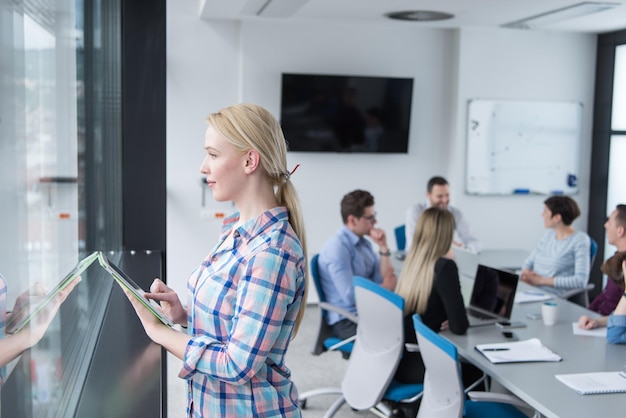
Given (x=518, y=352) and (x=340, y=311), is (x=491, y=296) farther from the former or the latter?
(x=340, y=311)

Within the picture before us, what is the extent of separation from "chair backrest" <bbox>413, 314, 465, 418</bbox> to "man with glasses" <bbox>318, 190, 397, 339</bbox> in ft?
4.09

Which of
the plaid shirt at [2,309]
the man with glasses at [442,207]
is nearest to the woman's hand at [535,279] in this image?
the man with glasses at [442,207]

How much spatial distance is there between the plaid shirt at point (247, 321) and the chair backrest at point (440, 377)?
1300mm

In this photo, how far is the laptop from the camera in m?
3.87

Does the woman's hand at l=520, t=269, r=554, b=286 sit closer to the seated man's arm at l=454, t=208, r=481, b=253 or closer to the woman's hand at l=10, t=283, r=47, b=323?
the seated man's arm at l=454, t=208, r=481, b=253

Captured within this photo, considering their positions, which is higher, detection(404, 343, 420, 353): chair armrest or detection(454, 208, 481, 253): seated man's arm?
detection(454, 208, 481, 253): seated man's arm

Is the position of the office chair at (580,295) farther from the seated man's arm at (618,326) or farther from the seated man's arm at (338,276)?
the seated man's arm at (338,276)

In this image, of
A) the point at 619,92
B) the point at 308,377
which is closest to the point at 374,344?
the point at 308,377

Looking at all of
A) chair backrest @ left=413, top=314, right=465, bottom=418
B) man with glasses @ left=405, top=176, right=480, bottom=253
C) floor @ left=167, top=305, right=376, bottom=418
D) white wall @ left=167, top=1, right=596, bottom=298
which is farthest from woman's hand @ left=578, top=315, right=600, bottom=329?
white wall @ left=167, top=1, right=596, bottom=298

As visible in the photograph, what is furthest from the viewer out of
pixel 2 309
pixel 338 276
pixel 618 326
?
pixel 338 276

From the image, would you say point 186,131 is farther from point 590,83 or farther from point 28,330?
point 28,330

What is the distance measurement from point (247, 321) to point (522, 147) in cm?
641

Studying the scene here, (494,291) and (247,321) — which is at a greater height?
(247,321)

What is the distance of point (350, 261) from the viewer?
4.50 metres
